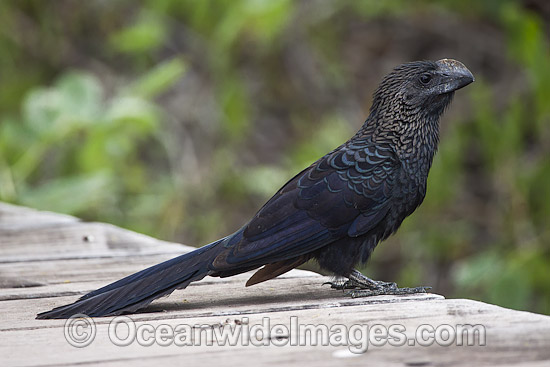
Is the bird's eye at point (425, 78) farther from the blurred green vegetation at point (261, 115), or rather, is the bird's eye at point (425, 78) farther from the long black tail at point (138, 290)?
the blurred green vegetation at point (261, 115)

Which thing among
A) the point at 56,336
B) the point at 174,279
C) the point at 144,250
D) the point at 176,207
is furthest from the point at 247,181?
the point at 56,336

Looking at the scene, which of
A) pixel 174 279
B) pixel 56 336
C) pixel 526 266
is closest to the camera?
pixel 56 336

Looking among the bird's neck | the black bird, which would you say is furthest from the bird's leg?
the bird's neck

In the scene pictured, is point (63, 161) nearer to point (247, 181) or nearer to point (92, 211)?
point (92, 211)

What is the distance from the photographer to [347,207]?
108 inches

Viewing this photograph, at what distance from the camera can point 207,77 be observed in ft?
24.1

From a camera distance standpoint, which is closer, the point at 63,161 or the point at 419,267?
the point at 63,161

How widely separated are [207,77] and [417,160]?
4.64 m

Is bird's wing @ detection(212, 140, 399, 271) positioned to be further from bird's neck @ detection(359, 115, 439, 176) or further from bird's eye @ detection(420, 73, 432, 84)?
bird's eye @ detection(420, 73, 432, 84)

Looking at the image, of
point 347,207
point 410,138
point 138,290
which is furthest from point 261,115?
point 138,290

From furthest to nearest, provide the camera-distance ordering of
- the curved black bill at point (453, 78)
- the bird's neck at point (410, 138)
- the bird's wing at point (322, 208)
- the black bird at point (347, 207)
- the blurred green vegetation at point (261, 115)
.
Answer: the blurred green vegetation at point (261, 115) → the curved black bill at point (453, 78) → the bird's neck at point (410, 138) → the bird's wing at point (322, 208) → the black bird at point (347, 207)

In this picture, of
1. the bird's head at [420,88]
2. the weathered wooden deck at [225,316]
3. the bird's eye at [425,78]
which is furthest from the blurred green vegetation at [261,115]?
the bird's eye at [425,78]

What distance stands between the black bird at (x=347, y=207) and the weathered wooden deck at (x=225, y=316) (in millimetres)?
90

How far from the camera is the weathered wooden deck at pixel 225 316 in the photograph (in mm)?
1722
